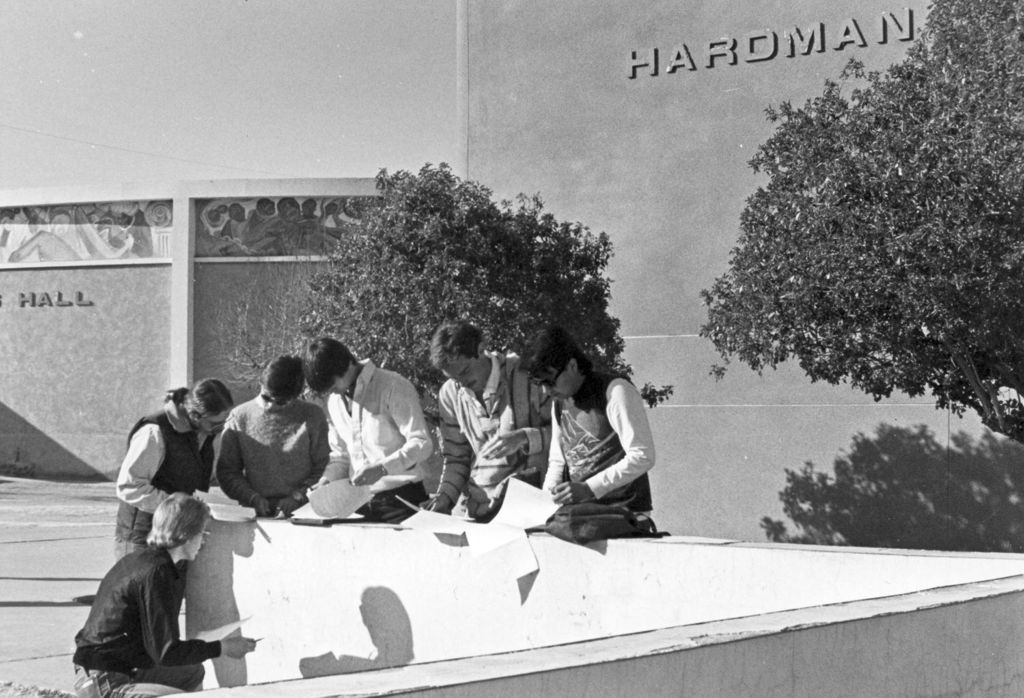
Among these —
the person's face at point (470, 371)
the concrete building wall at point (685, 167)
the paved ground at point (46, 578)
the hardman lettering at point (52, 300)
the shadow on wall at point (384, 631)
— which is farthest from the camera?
the hardman lettering at point (52, 300)

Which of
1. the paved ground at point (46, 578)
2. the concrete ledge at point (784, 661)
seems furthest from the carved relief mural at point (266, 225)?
the concrete ledge at point (784, 661)

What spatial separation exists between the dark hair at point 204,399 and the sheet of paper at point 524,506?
4.74ft

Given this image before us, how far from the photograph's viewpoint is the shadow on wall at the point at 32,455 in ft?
117

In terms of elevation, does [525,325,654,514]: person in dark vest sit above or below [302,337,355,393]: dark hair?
below

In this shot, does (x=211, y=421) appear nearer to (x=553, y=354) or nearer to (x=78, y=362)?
(x=553, y=354)

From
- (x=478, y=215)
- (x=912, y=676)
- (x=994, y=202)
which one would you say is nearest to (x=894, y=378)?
(x=994, y=202)

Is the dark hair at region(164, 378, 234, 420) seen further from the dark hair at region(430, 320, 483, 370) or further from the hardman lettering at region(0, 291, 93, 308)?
the hardman lettering at region(0, 291, 93, 308)

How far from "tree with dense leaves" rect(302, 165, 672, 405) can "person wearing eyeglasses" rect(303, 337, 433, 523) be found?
7.40 m

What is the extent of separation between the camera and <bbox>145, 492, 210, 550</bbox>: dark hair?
16.7 feet

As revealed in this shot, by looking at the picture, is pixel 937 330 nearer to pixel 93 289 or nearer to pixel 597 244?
pixel 597 244

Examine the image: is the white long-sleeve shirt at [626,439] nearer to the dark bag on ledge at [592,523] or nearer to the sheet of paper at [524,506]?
the dark bag on ledge at [592,523]

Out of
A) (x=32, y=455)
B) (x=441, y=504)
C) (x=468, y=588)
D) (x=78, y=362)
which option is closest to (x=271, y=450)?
(x=441, y=504)

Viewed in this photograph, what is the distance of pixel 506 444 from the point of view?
229 inches

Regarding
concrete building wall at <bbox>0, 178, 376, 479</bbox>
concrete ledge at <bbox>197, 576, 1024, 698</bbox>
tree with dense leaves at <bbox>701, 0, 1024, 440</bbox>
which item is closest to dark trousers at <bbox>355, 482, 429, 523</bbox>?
concrete ledge at <bbox>197, 576, 1024, 698</bbox>
